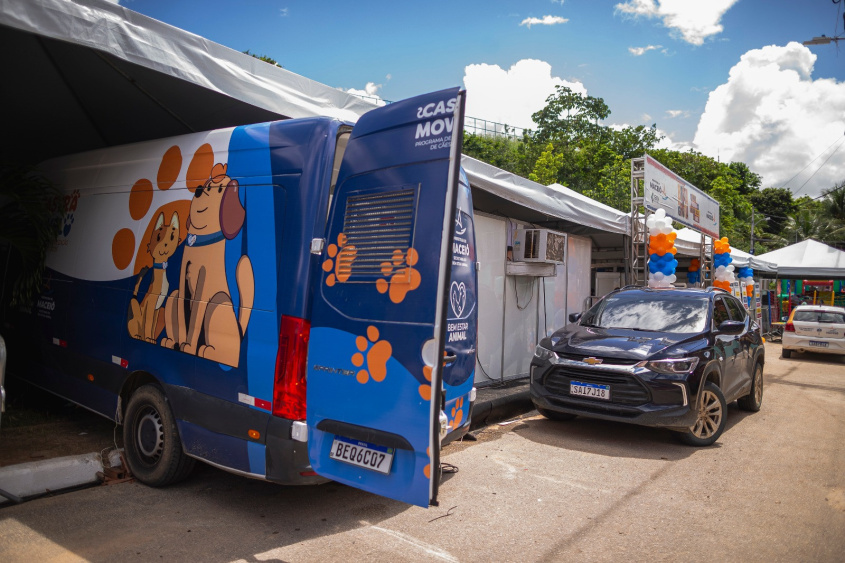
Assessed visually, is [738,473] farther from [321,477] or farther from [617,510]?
[321,477]

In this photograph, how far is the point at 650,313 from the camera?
729cm

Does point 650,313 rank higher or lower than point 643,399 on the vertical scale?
higher

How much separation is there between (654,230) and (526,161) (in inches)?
964

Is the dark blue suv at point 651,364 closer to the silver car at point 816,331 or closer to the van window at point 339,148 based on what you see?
the van window at point 339,148

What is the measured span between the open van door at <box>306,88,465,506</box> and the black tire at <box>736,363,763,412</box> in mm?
6898

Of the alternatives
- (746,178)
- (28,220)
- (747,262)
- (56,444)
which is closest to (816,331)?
(747,262)

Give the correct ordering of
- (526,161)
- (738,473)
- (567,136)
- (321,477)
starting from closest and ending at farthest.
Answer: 1. (321,477)
2. (738,473)
3. (526,161)
4. (567,136)

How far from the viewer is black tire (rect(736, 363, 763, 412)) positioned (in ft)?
27.4

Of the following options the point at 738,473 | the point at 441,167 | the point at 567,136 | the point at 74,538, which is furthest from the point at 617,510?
the point at 567,136

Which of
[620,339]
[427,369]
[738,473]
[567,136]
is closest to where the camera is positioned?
[427,369]

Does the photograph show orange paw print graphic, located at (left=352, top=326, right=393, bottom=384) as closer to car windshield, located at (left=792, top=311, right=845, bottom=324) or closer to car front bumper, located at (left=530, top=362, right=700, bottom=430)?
car front bumper, located at (left=530, top=362, right=700, bottom=430)

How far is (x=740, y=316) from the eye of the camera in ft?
27.0

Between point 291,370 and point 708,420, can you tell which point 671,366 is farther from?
point 291,370

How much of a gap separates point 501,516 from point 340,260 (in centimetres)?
224
